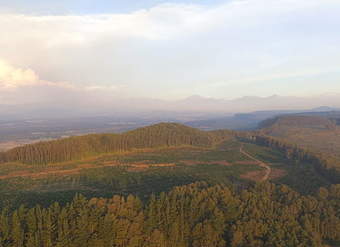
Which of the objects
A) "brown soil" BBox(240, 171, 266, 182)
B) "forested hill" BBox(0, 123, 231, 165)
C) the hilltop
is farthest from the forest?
the hilltop

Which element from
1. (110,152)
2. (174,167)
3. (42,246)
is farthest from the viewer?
(110,152)

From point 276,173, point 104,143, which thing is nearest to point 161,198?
point 276,173

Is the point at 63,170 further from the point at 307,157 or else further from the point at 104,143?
the point at 307,157

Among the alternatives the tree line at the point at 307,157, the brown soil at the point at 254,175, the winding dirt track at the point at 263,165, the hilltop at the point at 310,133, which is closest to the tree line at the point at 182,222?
the brown soil at the point at 254,175

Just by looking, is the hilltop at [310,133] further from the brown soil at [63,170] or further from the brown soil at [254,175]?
the brown soil at [63,170]

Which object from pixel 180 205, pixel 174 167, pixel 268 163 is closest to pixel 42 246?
pixel 180 205

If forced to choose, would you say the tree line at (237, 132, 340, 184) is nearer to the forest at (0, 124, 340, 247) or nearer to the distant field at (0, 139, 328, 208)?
the forest at (0, 124, 340, 247)

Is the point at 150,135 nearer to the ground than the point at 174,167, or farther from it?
farther from it

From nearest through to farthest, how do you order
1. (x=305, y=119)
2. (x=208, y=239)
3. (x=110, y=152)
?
(x=208, y=239), (x=110, y=152), (x=305, y=119)

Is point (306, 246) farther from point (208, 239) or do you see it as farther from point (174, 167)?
point (174, 167)
